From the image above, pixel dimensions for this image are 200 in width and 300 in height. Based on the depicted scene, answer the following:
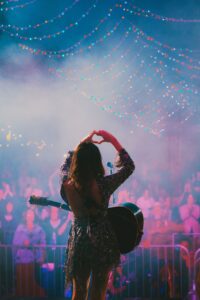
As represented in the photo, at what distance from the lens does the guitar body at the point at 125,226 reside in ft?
9.02

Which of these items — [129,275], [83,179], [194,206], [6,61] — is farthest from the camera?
[6,61]

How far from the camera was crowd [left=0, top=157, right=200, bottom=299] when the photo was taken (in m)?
5.93

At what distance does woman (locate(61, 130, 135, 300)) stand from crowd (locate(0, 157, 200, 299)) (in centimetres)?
241

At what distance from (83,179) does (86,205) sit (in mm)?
178

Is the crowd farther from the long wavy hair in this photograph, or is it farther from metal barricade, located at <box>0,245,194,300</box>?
the long wavy hair

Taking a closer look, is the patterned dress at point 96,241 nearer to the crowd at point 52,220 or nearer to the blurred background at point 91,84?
the crowd at point 52,220

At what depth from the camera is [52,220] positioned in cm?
700

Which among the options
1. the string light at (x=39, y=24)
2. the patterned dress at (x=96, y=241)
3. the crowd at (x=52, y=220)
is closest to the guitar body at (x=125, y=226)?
the patterned dress at (x=96, y=241)

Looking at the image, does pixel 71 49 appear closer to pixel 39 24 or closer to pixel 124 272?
pixel 39 24

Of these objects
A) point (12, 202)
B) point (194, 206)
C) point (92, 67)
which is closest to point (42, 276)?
Answer: point (12, 202)

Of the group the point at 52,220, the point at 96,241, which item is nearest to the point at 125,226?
the point at 96,241

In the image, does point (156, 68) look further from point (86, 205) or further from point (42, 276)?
point (86, 205)

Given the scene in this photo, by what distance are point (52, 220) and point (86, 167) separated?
4.71 meters

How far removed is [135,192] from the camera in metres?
9.05
